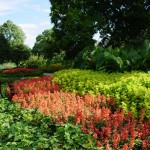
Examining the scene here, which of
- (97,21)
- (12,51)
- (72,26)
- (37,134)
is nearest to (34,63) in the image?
(12,51)

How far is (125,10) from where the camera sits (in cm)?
3634

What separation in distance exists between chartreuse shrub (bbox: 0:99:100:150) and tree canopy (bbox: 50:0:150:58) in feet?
81.1

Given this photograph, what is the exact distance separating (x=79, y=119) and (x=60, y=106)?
4.78ft

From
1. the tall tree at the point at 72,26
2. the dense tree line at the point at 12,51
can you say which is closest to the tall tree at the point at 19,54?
the dense tree line at the point at 12,51

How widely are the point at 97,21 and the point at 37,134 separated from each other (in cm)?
2799

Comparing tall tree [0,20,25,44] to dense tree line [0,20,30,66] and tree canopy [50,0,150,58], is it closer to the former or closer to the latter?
dense tree line [0,20,30,66]

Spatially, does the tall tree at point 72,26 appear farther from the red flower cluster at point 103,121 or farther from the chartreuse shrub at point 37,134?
the chartreuse shrub at point 37,134

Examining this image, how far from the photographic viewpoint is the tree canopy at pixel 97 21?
32.5 m

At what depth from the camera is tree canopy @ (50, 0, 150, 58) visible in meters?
32.5

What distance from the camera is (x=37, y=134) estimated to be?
634 cm

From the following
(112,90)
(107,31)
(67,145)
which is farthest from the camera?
(107,31)

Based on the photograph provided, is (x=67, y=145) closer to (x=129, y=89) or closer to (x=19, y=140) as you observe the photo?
(x=19, y=140)

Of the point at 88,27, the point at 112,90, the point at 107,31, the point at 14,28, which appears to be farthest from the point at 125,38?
the point at 14,28

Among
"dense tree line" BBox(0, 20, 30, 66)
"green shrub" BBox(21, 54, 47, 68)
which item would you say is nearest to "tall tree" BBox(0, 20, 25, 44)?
"dense tree line" BBox(0, 20, 30, 66)
